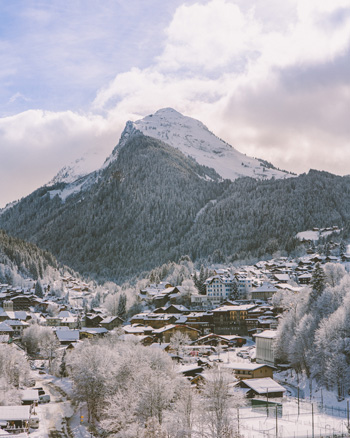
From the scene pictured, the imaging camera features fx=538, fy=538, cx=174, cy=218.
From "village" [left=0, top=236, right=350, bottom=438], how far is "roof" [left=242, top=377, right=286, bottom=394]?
5.5 inches

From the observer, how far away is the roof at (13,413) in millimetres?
60188

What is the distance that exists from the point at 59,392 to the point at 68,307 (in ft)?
300

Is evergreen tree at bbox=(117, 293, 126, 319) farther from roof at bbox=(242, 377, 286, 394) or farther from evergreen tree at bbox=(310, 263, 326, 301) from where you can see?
roof at bbox=(242, 377, 286, 394)

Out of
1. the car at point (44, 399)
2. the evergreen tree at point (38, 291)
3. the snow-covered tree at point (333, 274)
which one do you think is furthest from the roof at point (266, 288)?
the car at point (44, 399)

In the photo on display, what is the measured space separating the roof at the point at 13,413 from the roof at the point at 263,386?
30.2 meters

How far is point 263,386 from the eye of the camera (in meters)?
74.2

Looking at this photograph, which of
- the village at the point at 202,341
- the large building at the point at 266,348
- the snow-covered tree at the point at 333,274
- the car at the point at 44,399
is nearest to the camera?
the village at the point at 202,341

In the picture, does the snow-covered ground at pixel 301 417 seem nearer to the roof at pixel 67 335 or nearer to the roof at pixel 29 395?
the roof at pixel 29 395

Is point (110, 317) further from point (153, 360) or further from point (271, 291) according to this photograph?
point (153, 360)

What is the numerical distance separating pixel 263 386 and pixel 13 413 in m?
33.2

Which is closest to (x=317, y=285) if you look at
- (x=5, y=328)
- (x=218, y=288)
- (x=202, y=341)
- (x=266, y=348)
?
(x=266, y=348)

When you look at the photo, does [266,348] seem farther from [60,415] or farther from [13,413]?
[13,413]

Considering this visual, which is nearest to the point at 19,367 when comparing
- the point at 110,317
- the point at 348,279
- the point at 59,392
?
the point at 59,392

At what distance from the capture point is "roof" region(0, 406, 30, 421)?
197 feet
